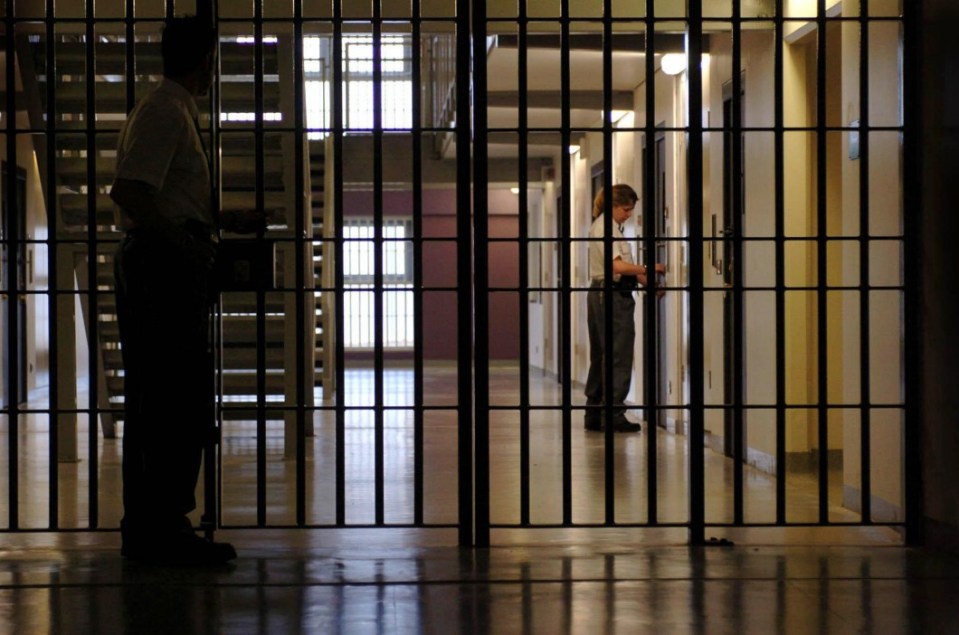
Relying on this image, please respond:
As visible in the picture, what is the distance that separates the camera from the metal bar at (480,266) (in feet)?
14.3

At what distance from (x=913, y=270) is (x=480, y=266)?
1541mm

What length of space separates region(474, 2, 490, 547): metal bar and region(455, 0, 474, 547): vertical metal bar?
0.12ft

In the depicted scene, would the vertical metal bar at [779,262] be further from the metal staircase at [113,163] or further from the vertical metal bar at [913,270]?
the metal staircase at [113,163]

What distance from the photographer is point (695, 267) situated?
14.6 ft

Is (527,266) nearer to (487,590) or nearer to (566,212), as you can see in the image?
(566,212)

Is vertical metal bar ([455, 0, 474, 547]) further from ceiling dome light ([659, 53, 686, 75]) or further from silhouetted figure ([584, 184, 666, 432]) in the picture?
ceiling dome light ([659, 53, 686, 75])

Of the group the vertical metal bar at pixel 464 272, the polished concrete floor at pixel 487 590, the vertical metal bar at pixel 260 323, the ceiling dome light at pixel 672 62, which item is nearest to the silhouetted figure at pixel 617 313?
the ceiling dome light at pixel 672 62

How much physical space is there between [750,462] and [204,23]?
14.2 ft

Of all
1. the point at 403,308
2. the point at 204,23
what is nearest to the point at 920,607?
the point at 204,23

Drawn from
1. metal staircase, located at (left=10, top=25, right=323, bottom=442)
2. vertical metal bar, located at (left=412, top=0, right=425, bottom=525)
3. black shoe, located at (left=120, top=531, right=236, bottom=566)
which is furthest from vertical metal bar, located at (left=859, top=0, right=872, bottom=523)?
metal staircase, located at (left=10, top=25, right=323, bottom=442)

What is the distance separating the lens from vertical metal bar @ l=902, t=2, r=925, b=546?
4469 millimetres

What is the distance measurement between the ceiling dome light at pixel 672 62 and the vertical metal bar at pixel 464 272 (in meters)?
4.17

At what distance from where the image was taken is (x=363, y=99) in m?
17.4

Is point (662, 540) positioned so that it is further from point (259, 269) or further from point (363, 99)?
point (363, 99)
